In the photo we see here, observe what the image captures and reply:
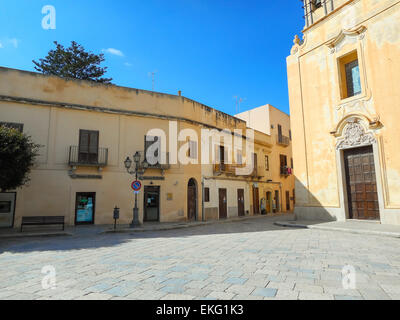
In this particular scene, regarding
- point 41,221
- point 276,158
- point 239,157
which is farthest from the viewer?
point 276,158

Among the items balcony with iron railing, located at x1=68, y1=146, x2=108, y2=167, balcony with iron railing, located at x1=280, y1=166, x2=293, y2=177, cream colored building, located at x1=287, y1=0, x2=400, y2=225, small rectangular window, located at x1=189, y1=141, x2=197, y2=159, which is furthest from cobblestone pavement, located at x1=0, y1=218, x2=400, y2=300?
balcony with iron railing, located at x1=280, y1=166, x2=293, y2=177

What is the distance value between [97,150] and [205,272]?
11.9 meters

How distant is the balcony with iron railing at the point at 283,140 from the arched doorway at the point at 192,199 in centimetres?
1352

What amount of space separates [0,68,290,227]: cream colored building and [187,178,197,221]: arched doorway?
0.21 feet

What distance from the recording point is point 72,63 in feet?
91.9

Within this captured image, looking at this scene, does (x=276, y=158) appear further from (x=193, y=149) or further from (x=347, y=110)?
(x=347, y=110)

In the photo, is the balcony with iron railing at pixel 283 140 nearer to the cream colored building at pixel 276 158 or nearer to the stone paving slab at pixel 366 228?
the cream colored building at pixel 276 158

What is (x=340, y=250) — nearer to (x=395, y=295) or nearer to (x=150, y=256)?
(x=395, y=295)

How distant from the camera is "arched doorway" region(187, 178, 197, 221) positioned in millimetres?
17297

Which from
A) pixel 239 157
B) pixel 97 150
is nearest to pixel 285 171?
pixel 239 157

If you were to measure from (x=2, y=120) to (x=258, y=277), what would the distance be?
14.1 metres

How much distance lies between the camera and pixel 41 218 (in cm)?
1160

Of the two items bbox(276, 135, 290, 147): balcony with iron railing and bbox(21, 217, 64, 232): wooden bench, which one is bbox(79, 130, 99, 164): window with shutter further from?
bbox(276, 135, 290, 147): balcony with iron railing
